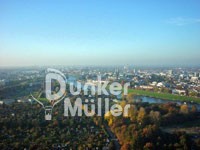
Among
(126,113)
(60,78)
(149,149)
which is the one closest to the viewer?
(149,149)

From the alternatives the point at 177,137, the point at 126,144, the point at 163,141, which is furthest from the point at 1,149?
the point at 177,137

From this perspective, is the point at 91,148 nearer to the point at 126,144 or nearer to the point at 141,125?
the point at 126,144

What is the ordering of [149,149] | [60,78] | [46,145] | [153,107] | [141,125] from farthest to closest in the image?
1. [60,78]
2. [153,107]
3. [141,125]
4. [46,145]
5. [149,149]

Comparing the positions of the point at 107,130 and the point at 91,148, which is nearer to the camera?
the point at 91,148

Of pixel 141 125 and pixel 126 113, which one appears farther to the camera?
pixel 126 113

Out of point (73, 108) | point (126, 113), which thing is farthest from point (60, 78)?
point (126, 113)

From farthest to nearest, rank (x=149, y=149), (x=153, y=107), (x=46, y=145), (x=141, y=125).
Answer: (x=153, y=107), (x=141, y=125), (x=46, y=145), (x=149, y=149)

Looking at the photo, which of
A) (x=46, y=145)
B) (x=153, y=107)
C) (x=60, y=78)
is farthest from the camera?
(x=60, y=78)

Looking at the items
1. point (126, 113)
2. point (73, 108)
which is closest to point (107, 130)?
point (126, 113)

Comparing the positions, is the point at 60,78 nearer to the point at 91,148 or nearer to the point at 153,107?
the point at 153,107
